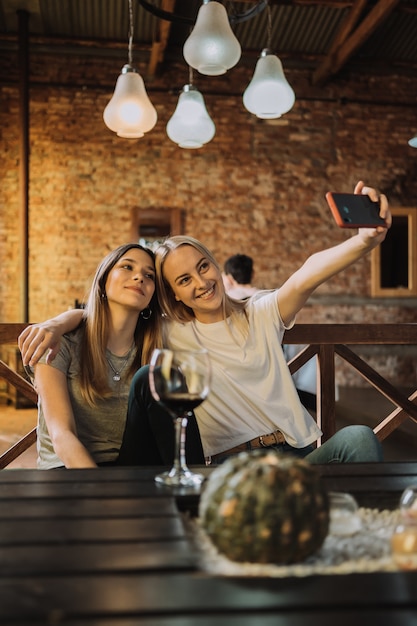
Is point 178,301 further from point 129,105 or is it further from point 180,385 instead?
point 129,105

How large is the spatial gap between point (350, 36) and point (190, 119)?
394cm

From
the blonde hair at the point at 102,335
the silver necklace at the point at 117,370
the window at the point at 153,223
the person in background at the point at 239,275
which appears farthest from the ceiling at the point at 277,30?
the silver necklace at the point at 117,370

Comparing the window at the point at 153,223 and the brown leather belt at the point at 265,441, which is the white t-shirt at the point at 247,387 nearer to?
the brown leather belt at the point at 265,441

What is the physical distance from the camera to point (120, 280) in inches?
77.8

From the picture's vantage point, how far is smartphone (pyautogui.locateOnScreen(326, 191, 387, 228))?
5.12 feet

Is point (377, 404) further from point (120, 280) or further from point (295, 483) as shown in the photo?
point (295, 483)

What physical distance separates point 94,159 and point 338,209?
19.7ft

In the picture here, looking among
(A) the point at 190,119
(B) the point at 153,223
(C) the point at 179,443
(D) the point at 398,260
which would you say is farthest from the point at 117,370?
(D) the point at 398,260

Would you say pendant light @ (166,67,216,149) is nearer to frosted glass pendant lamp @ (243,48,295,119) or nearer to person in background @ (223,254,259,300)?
frosted glass pendant lamp @ (243,48,295,119)

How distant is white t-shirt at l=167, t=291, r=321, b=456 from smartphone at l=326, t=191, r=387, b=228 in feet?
1.62

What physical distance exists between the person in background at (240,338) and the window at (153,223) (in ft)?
16.9

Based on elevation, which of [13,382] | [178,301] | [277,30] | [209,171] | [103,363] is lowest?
[13,382]

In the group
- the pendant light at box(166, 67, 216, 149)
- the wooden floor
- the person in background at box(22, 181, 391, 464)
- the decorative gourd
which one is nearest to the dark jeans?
the person in background at box(22, 181, 391, 464)

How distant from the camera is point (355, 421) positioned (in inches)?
215
